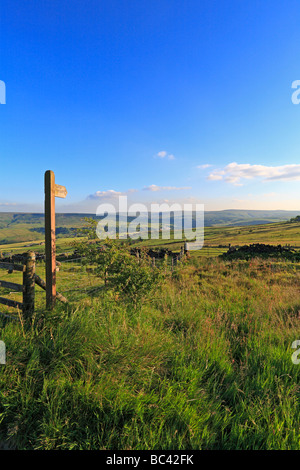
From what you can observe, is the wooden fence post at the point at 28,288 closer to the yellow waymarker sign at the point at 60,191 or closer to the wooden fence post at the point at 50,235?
the wooden fence post at the point at 50,235

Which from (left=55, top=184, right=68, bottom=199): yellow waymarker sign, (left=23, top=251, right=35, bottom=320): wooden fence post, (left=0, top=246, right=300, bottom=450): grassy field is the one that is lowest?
(left=0, top=246, right=300, bottom=450): grassy field

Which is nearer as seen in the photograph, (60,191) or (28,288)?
(28,288)

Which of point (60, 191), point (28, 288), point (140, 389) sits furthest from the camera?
point (60, 191)

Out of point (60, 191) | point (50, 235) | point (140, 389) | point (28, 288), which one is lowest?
point (140, 389)

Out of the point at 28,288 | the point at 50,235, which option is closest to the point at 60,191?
the point at 50,235

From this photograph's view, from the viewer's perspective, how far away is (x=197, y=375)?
2.97m

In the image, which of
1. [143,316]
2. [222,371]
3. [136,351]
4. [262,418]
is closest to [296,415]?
[262,418]

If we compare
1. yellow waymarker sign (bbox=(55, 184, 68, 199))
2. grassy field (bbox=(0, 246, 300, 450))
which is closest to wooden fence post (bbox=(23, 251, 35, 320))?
grassy field (bbox=(0, 246, 300, 450))

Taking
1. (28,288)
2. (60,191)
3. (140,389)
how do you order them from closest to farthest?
(140,389), (28,288), (60,191)

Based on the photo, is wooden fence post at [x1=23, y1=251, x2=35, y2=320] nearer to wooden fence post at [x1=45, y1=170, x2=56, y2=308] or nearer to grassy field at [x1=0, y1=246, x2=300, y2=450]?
wooden fence post at [x1=45, y1=170, x2=56, y2=308]

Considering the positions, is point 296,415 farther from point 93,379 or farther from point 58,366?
point 58,366

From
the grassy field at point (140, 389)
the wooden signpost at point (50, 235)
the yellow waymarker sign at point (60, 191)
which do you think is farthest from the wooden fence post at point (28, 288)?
the yellow waymarker sign at point (60, 191)

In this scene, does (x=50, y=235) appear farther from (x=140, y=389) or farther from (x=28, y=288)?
(x=140, y=389)

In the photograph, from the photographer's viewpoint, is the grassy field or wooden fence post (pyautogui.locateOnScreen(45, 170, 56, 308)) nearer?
the grassy field
